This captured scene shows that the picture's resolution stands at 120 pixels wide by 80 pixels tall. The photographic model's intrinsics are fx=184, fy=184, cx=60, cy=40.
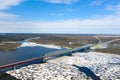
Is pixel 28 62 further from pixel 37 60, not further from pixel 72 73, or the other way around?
pixel 72 73

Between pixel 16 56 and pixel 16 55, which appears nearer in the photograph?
pixel 16 56

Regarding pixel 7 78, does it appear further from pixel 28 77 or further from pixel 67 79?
pixel 67 79

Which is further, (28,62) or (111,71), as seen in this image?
(28,62)

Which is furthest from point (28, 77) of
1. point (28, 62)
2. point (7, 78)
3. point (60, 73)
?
point (28, 62)

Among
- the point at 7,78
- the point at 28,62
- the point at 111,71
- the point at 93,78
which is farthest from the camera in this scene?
the point at 28,62

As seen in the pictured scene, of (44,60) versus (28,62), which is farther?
(44,60)

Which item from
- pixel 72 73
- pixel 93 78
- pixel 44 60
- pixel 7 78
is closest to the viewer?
pixel 7 78

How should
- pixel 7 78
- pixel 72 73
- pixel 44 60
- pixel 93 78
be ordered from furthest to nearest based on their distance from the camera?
pixel 44 60, pixel 72 73, pixel 93 78, pixel 7 78

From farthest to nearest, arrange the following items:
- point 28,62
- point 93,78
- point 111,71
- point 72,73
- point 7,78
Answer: point 28,62 < point 111,71 < point 72,73 < point 93,78 < point 7,78

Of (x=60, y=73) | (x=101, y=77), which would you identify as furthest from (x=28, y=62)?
(x=101, y=77)
